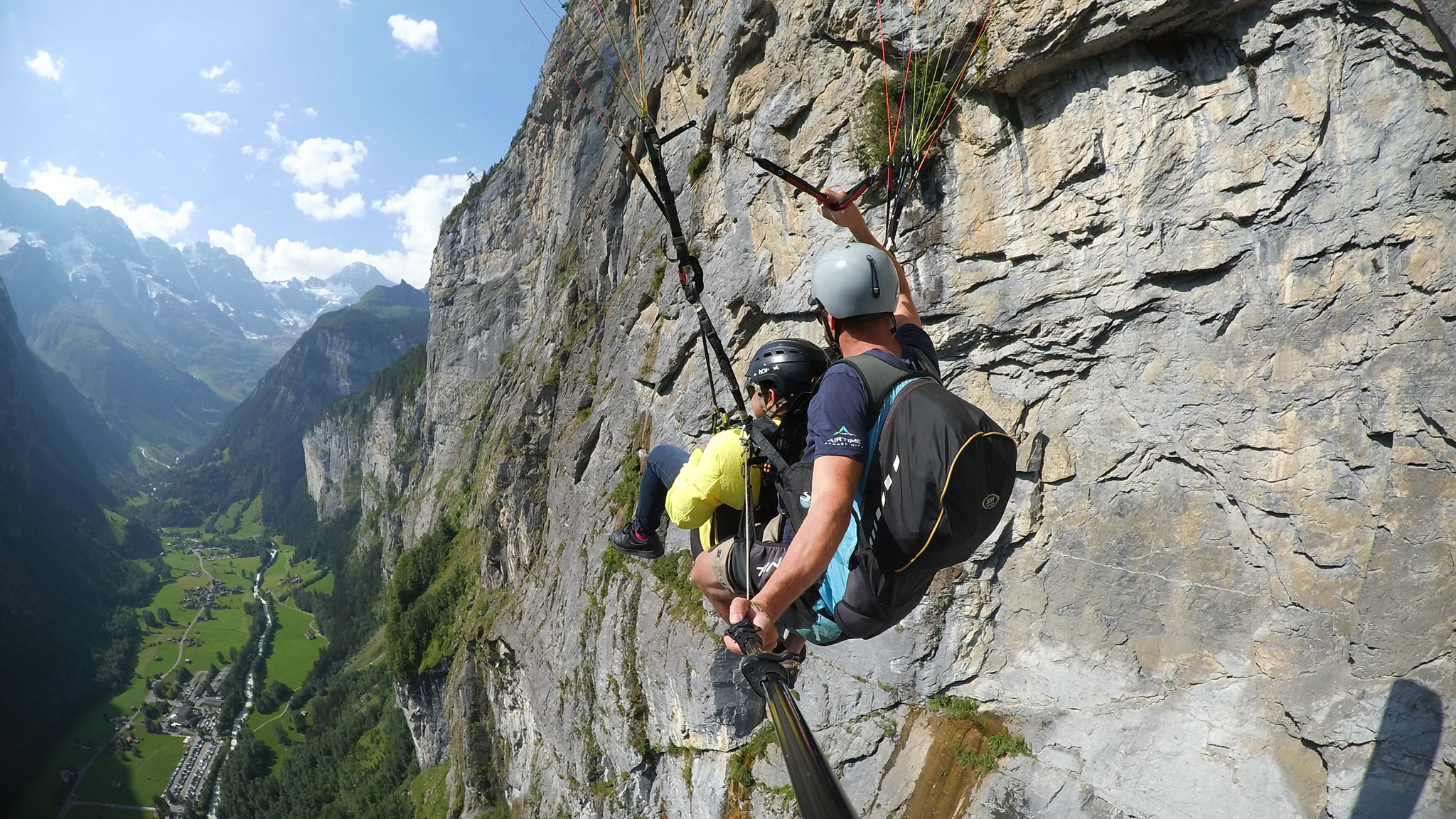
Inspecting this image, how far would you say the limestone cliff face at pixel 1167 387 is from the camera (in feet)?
15.8

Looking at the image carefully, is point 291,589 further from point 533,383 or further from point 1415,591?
point 1415,591

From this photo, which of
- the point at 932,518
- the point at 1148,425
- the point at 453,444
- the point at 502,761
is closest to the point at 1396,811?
the point at 1148,425

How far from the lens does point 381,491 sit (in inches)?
3905

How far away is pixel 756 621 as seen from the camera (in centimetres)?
292

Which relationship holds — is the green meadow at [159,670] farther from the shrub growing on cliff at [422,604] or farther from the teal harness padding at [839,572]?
the teal harness padding at [839,572]

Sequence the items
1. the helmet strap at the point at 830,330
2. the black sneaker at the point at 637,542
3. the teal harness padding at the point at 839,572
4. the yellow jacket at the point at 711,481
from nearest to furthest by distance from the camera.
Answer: the teal harness padding at the point at 839,572, the helmet strap at the point at 830,330, the yellow jacket at the point at 711,481, the black sneaker at the point at 637,542

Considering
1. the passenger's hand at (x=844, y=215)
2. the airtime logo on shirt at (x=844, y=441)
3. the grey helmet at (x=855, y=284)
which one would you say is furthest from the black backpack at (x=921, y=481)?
the passenger's hand at (x=844, y=215)

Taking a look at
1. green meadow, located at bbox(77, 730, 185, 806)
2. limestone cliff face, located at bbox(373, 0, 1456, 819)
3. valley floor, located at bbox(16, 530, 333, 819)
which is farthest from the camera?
valley floor, located at bbox(16, 530, 333, 819)

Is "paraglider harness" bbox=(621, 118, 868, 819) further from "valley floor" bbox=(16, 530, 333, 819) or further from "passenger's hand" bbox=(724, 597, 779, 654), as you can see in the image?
"valley floor" bbox=(16, 530, 333, 819)

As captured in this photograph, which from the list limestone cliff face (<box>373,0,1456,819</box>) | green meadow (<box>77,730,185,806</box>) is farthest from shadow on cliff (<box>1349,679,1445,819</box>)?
green meadow (<box>77,730,185,806</box>)

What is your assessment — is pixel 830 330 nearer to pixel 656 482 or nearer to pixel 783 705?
pixel 783 705

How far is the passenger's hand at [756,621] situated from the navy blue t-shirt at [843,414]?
0.80m

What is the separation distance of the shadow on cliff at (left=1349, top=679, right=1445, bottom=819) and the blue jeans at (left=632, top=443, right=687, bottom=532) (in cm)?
577

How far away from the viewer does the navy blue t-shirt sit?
3.03 m
